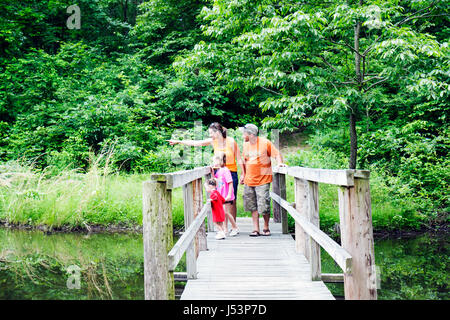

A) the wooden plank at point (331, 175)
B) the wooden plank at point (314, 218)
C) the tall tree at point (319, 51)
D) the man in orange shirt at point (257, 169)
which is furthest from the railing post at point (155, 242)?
the tall tree at point (319, 51)

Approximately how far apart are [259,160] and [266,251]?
1216mm

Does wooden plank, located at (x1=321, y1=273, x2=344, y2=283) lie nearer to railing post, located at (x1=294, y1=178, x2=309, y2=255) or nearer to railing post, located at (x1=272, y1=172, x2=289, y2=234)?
railing post, located at (x1=294, y1=178, x2=309, y2=255)

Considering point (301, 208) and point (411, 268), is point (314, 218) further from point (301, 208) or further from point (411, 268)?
point (411, 268)

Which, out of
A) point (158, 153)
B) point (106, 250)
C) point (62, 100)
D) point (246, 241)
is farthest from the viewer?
point (62, 100)

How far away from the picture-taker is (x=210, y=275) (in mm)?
4348

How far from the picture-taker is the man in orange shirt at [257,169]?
18.4ft

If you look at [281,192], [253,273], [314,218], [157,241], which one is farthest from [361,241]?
[281,192]

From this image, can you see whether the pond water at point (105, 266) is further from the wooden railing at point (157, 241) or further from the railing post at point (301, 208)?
the wooden railing at point (157, 241)

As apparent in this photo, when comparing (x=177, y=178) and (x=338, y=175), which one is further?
(x=177, y=178)

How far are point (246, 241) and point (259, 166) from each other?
115 centimetres

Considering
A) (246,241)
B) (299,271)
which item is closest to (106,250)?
(246,241)

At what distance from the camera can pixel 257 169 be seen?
5680 millimetres
